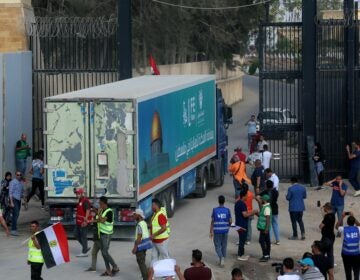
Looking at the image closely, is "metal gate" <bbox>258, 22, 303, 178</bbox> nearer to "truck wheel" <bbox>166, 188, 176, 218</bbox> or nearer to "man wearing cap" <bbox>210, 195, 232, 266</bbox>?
"truck wheel" <bbox>166, 188, 176, 218</bbox>

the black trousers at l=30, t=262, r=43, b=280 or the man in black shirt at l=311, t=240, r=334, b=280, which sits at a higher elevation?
the man in black shirt at l=311, t=240, r=334, b=280

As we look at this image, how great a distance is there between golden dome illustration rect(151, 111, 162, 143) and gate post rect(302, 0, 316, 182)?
781cm

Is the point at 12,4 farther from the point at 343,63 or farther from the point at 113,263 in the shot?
the point at 113,263

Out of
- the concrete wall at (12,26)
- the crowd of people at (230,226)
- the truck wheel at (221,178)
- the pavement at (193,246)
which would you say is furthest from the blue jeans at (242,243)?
the concrete wall at (12,26)

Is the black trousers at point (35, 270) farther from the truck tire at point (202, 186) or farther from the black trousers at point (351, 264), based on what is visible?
the truck tire at point (202, 186)

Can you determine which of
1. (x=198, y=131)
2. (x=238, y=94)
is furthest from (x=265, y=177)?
(x=238, y=94)

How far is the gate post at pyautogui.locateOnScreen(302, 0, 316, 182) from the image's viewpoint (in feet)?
100

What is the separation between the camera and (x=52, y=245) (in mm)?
17750

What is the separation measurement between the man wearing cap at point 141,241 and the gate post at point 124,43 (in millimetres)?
12761

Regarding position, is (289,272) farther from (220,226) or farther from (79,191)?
(79,191)

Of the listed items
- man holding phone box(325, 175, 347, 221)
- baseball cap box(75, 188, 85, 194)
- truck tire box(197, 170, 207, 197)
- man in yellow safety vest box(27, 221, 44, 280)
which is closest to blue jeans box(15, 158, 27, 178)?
truck tire box(197, 170, 207, 197)

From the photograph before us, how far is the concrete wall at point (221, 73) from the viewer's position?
5456cm

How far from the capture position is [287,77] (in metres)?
31.1

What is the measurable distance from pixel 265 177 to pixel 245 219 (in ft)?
15.6
